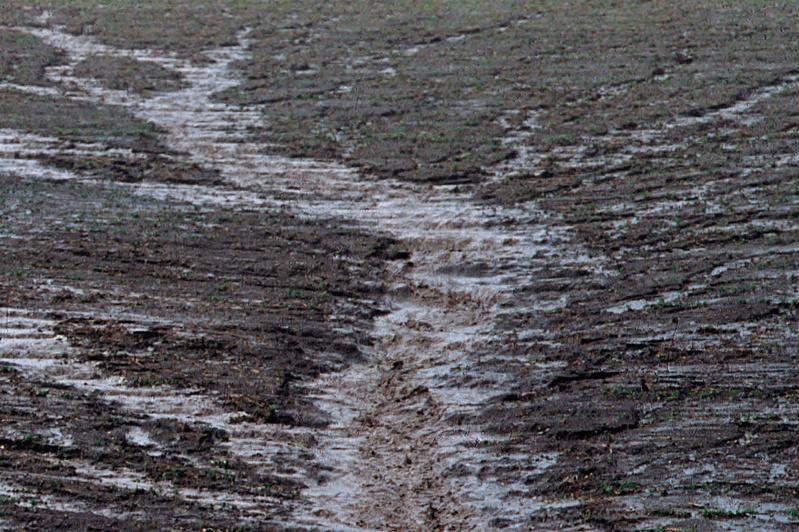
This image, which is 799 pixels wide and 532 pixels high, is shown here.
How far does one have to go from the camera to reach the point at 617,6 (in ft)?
84.7

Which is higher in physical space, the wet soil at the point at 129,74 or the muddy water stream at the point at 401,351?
the wet soil at the point at 129,74

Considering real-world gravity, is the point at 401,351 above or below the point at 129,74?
below

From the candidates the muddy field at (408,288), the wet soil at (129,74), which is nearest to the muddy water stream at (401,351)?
the muddy field at (408,288)

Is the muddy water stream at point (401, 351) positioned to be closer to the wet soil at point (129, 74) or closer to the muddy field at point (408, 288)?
the muddy field at point (408, 288)

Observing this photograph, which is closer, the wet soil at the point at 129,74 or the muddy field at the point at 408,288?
the muddy field at the point at 408,288

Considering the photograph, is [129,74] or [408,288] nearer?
[408,288]

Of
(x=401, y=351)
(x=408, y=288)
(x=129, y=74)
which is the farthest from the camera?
(x=129, y=74)

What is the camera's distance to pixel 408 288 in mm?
13094

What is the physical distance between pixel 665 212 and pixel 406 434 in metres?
5.39

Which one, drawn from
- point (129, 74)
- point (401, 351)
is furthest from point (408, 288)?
point (129, 74)

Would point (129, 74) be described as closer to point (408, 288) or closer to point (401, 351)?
point (408, 288)

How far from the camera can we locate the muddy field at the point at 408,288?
30.4 ft

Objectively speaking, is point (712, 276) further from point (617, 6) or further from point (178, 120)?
point (617, 6)

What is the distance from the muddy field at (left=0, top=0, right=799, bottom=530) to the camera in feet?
30.4
